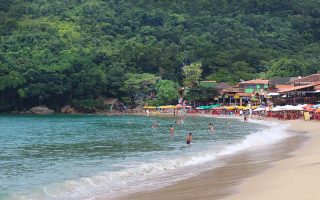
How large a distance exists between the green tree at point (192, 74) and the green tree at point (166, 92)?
12.9ft

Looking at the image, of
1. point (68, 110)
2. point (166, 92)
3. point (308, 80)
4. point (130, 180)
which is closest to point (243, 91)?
point (166, 92)

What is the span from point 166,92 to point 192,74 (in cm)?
963

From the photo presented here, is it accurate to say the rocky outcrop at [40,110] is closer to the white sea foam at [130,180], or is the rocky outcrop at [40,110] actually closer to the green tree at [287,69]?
the green tree at [287,69]

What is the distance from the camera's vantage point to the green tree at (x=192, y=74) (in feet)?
321

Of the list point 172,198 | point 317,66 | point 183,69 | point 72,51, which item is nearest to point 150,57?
point 183,69

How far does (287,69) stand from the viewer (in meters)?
96.5

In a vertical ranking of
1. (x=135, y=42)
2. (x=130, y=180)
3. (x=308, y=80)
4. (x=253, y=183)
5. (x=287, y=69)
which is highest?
(x=135, y=42)

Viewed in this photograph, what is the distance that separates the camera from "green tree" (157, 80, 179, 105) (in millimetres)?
92688

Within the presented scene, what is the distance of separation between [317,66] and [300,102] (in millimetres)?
41042

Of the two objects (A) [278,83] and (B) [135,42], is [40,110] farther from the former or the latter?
(A) [278,83]

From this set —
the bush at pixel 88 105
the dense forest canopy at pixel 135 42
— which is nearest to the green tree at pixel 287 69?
the dense forest canopy at pixel 135 42

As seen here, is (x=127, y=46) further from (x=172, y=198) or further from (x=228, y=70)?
(x=172, y=198)

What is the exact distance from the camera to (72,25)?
13138 centimetres

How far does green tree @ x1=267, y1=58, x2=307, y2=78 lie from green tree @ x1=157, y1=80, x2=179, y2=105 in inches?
712
